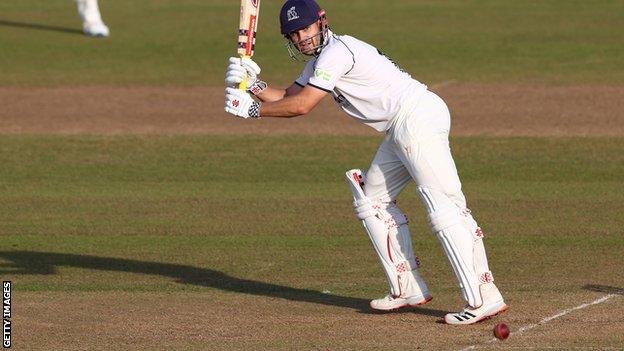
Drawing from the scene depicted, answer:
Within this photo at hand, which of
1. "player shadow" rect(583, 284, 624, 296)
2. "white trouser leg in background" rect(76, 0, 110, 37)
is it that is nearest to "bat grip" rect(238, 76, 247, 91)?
"player shadow" rect(583, 284, 624, 296)

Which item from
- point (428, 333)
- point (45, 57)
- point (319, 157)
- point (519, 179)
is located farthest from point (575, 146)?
point (45, 57)

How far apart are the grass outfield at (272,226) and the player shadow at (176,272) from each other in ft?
0.06

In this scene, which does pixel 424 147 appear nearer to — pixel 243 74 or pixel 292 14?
pixel 292 14

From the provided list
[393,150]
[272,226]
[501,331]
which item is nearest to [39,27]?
[272,226]

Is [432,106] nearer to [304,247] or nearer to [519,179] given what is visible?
[304,247]

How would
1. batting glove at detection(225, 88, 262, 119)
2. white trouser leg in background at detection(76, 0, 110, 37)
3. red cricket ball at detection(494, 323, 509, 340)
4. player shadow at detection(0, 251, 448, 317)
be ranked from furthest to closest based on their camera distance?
1. white trouser leg in background at detection(76, 0, 110, 37)
2. player shadow at detection(0, 251, 448, 317)
3. batting glove at detection(225, 88, 262, 119)
4. red cricket ball at detection(494, 323, 509, 340)

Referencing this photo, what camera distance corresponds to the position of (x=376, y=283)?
1105cm

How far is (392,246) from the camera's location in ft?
31.5

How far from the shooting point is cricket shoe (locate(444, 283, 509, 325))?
9.20 m

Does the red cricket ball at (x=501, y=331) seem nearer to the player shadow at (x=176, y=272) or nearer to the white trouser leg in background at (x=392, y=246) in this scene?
the white trouser leg in background at (x=392, y=246)

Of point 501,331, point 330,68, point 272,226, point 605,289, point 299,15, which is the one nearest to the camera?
point 501,331

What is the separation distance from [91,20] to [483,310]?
52.6 ft

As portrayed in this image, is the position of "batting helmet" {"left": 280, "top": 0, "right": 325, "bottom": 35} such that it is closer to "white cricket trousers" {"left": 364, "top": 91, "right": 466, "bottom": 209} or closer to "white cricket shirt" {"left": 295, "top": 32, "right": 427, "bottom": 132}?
"white cricket shirt" {"left": 295, "top": 32, "right": 427, "bottom": 132}

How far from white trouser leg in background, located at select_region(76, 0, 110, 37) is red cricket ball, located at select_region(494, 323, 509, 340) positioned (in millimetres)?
16250
